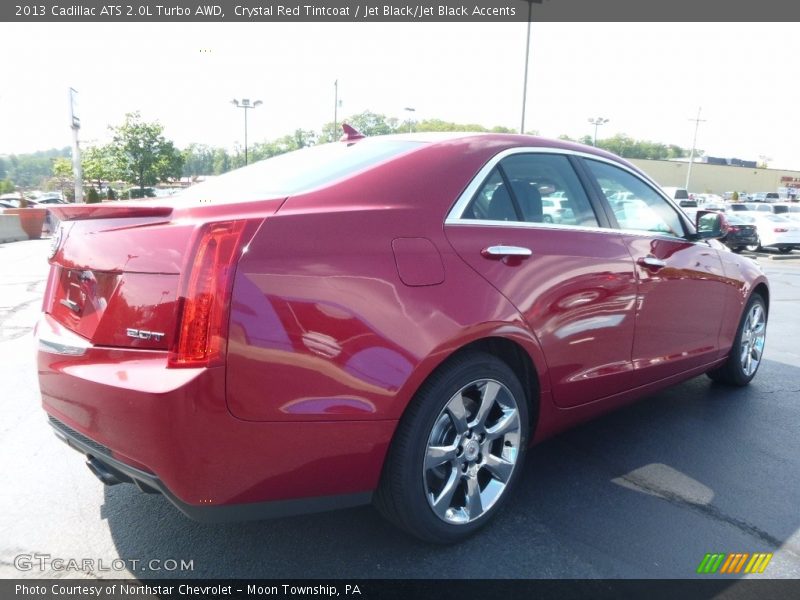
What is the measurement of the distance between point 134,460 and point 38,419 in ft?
8.00

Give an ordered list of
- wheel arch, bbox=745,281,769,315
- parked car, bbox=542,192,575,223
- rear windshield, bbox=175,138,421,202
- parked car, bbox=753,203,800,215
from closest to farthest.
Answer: rear windshield, bbox=175,138,421,202 → parked car, bbox=542,192,575,223 → wheel arch, bbox=745,281,769,315 → parked car, bbox=753,203,800,215

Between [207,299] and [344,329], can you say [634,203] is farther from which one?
[207,299]

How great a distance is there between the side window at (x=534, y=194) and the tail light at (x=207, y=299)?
1079mm

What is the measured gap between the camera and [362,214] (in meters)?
2.41

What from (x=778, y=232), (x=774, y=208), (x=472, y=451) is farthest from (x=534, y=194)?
(x=774, y=208)

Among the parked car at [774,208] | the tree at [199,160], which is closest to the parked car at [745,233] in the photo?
the parked car at [774,208]

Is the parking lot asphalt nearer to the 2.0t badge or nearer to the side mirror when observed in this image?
the 2.0t badge

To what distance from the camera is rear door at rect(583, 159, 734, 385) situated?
3627 millimetres

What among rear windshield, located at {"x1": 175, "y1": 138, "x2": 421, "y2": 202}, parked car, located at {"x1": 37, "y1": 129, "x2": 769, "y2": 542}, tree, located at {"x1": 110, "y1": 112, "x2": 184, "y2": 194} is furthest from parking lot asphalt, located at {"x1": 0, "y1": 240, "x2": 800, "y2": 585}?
tree, located at {"x1": 110, "y1": 112, "x2": 184, "y2": 194}

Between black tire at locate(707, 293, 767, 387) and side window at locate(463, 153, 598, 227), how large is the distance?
2254 mm

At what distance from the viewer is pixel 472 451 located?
277cm

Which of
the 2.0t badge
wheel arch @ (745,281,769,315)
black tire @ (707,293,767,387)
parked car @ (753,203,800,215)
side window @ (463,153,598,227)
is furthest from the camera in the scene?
parked car @ (753,203,800,215)

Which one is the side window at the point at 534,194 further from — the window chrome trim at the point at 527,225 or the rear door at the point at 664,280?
the rear door at the point at 664,280

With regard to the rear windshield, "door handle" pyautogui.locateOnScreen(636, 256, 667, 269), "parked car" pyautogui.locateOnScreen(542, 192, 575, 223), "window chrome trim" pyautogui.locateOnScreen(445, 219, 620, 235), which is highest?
the rear windshield
